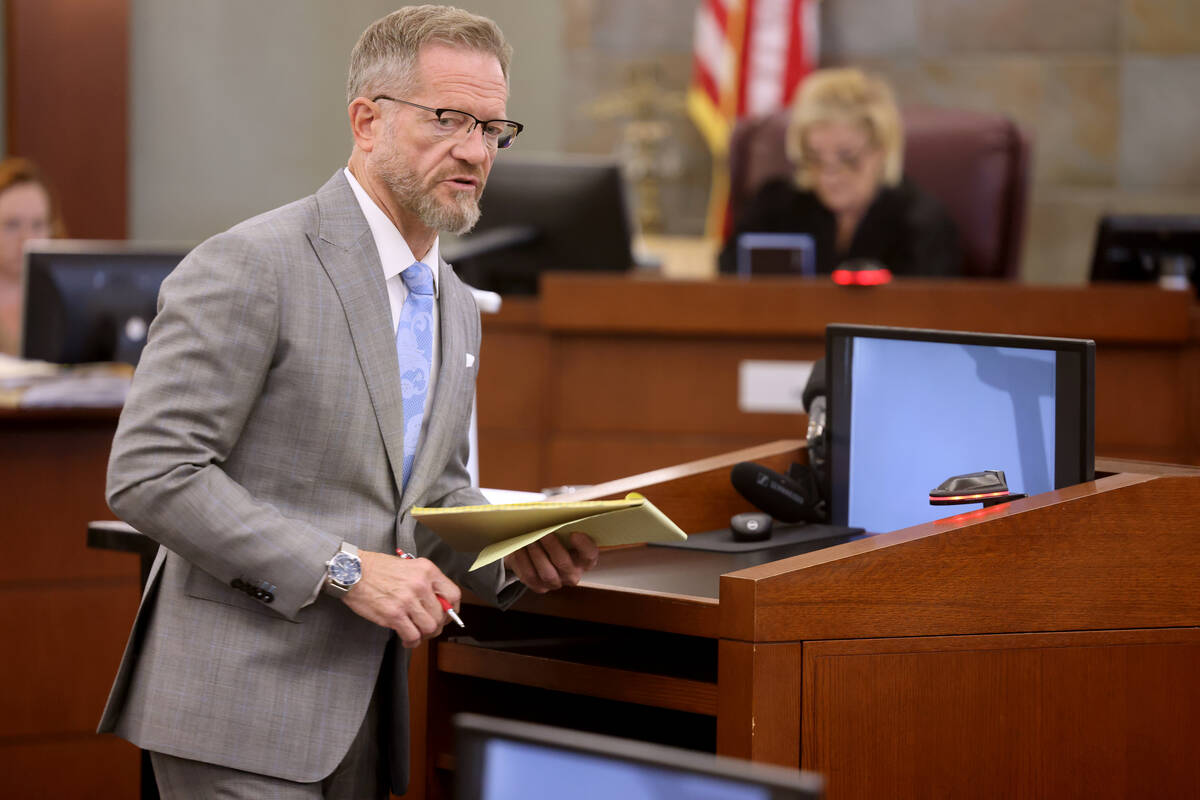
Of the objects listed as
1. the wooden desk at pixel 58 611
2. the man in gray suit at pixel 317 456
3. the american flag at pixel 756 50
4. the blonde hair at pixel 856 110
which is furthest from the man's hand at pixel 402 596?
the american flag at pixel 756 50

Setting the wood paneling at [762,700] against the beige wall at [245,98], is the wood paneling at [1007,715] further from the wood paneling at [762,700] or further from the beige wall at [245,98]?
the beige wall at [245,98]

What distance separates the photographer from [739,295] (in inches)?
159

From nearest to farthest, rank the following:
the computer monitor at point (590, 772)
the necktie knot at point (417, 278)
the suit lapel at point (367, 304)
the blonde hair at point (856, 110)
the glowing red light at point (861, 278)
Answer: the computer monitor at point (590, 772), the suit lapel at point (367, 304), the necktie knot at point (417, 278), the glowing red light at point (861, 278), the blonde hair at point (856, 110)

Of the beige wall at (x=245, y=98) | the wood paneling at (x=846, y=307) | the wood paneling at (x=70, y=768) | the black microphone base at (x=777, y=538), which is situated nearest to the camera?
the black microphone base at (x=777, y=538)

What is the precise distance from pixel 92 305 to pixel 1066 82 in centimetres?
509

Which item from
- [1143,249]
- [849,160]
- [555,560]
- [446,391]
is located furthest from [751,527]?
[849,160]

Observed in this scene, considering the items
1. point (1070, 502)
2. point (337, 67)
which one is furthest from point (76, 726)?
point (337, 67)

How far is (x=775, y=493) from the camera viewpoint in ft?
6.89

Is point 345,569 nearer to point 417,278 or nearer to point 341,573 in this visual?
point 341,573

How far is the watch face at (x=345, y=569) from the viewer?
153 centimetres

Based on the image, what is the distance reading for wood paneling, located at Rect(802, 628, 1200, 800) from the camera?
5.16ft

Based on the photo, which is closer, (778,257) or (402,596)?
(402,596)

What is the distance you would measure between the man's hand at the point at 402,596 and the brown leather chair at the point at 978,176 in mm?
3885

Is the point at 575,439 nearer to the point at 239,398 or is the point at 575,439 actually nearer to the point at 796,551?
the point at 796,551
